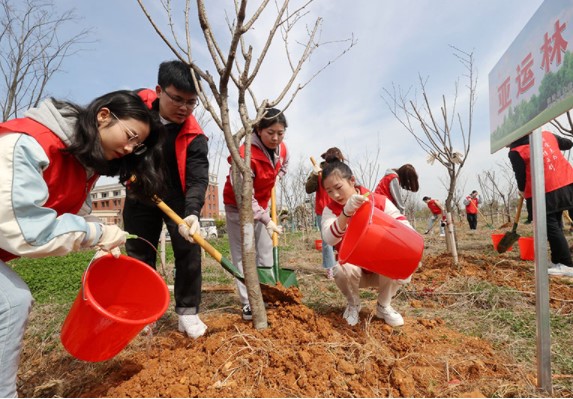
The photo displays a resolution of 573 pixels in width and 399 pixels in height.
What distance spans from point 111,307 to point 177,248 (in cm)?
50

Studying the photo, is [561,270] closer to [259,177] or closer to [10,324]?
[259,177]

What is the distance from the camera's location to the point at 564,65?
112cm

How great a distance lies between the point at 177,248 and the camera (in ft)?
6.97

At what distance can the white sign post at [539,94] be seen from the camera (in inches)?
44.7

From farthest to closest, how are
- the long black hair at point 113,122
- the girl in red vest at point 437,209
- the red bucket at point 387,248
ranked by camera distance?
the girl in red vest at point 437,209, the red bucket at point 387,248, the long black hair at point 113,122

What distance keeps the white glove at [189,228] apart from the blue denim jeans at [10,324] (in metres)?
0.67

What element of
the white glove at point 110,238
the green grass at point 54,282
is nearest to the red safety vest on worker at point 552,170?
the white glove at point 110,238

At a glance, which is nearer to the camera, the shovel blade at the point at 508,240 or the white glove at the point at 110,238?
the white glove at the point at 110,238

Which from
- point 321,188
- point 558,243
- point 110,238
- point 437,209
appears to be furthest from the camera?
point 437,209

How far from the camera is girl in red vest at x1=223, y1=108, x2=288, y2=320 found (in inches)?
98.0

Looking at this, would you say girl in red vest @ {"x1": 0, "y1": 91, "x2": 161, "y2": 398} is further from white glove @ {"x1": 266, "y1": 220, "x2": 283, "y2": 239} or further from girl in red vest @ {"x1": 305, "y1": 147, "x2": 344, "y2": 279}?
girl in red vest @ {"x1": 305, "y1": 147, "x2": 344, "y2": 279}

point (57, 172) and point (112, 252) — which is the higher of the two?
point (57, 172)

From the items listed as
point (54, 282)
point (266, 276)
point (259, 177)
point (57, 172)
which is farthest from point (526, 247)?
point (54, 282)

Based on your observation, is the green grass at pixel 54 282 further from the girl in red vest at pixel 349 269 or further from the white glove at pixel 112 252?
the girl in red vest at pixel 349 269
